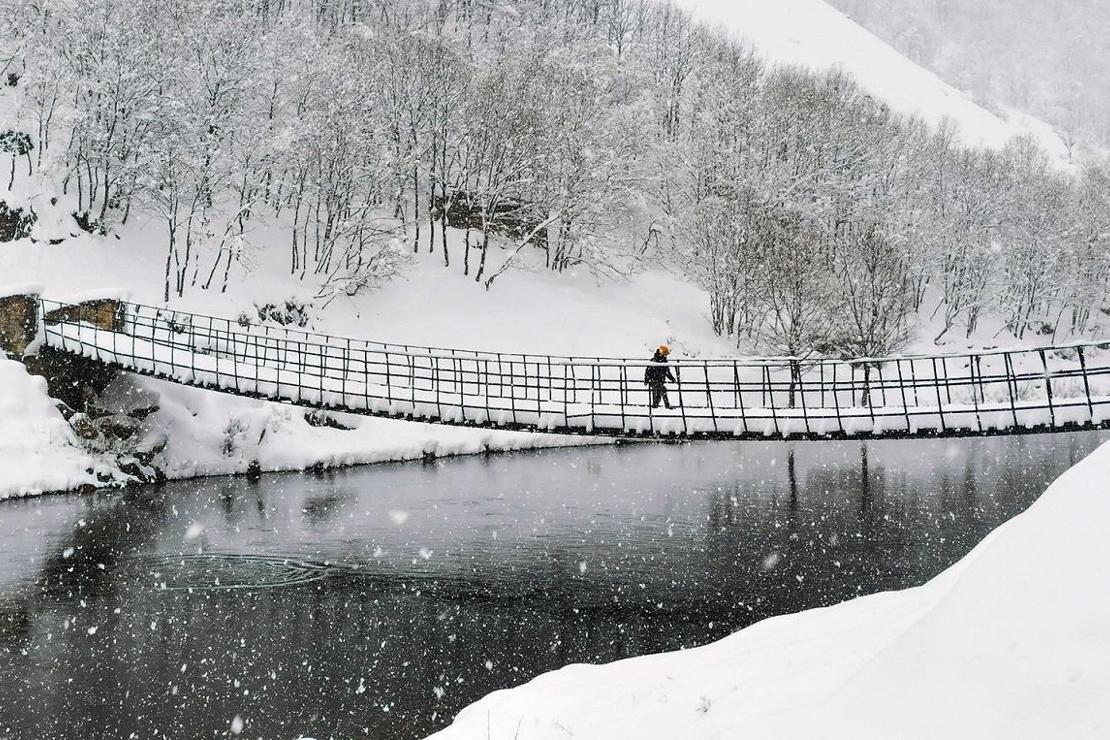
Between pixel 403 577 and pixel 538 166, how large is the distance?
3369cm

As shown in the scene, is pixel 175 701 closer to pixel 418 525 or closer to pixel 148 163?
pixel 418 525

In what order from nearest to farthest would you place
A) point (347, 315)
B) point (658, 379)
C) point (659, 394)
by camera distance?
point (658, 379)
point (659, 394)
point (347, 315)

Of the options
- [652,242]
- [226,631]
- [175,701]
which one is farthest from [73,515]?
[652,242]

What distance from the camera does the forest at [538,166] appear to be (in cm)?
3519

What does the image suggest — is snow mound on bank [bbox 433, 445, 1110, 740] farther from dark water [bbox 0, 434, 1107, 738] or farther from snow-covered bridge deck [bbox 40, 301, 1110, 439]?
snow-covered bridge deck [bbox 40, 301, 1110, 439]

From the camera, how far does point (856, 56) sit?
112 m

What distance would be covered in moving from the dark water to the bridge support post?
4112 millimetres

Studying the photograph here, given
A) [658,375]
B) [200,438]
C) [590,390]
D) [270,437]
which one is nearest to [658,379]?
[658,375]

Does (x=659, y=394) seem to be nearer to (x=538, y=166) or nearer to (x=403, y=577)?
(x=403, y=577)

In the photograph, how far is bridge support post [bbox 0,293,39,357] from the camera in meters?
22.5

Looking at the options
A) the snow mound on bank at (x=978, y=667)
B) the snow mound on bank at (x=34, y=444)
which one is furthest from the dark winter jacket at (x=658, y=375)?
the snow mound on bank at (x=34, y=444)

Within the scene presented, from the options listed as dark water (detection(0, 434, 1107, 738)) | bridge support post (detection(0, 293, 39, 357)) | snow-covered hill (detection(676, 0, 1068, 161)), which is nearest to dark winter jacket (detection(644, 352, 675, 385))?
dark water (detection(0, 434, 1107, 738))

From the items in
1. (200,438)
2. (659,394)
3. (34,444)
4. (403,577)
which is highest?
(659,394)

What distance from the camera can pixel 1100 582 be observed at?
4148 mm
